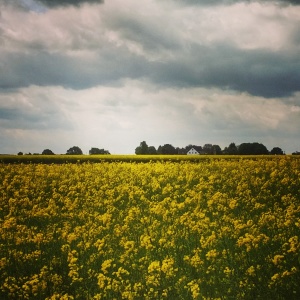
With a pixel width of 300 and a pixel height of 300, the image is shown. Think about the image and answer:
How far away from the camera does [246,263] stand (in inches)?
295

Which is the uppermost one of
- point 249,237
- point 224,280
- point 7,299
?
point 249,237

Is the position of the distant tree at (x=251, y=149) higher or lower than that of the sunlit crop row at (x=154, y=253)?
higher

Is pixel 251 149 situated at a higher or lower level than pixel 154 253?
higher

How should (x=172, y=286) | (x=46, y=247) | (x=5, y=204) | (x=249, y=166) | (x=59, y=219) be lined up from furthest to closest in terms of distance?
(x=249, y=166) → (x=5, y=204) → (x=59, y=219) → (x=46, y=247) → (x=172, y=286)

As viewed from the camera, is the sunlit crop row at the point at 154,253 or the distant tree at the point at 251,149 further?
the distant tree at the point at 251,149

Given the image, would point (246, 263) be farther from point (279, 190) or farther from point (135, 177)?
point (135, 177)

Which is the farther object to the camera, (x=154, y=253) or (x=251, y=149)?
(x=251, y=149)

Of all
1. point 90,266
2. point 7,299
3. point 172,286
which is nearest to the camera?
point 172,286

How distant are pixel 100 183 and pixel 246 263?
10378 mm

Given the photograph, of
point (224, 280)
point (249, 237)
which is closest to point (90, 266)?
point (224, 280)

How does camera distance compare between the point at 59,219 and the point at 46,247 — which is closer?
the point at 46,247

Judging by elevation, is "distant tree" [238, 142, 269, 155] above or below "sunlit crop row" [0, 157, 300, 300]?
above

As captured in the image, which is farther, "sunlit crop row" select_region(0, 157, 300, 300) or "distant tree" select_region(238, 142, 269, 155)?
"distant tree" select_region(238, 142, 269, 155)

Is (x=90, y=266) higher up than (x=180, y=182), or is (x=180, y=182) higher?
(x=180, y=182)
